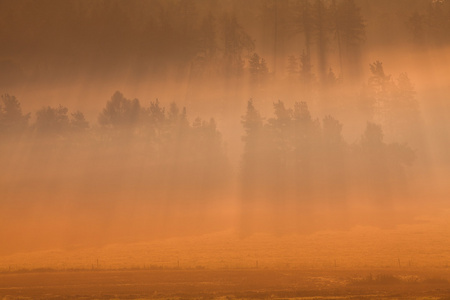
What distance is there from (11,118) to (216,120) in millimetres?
38178

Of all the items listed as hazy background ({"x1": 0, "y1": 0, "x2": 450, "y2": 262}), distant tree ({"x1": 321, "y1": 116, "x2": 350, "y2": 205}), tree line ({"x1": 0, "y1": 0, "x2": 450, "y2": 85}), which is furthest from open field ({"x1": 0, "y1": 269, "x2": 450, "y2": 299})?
tree line ({"x1": 0, "y1": 0, "x2": 450, "y2": 85})

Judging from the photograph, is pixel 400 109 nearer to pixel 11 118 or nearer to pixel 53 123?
pixel 53 123

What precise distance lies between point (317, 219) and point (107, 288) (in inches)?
1395

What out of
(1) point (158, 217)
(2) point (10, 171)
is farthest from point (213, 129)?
(2) point (10, 171)

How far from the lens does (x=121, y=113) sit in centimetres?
9506

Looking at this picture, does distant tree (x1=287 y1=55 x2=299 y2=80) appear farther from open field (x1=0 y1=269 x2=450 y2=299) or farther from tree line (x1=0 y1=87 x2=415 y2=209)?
open field (x1=0 y1=269 x2=450 y2=299)

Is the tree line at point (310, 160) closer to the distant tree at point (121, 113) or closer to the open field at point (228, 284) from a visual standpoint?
the distant tree at point (121, 113)

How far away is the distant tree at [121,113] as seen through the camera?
9481 cm

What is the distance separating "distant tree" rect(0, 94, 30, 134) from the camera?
3706 inches

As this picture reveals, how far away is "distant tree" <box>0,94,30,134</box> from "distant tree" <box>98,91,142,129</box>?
15.8 m

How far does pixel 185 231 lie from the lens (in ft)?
222

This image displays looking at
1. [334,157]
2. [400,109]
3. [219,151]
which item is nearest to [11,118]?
[219,151]

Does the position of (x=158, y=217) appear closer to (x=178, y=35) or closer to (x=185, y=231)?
(x=185, y=231)

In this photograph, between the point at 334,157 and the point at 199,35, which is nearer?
the point at 334,157
